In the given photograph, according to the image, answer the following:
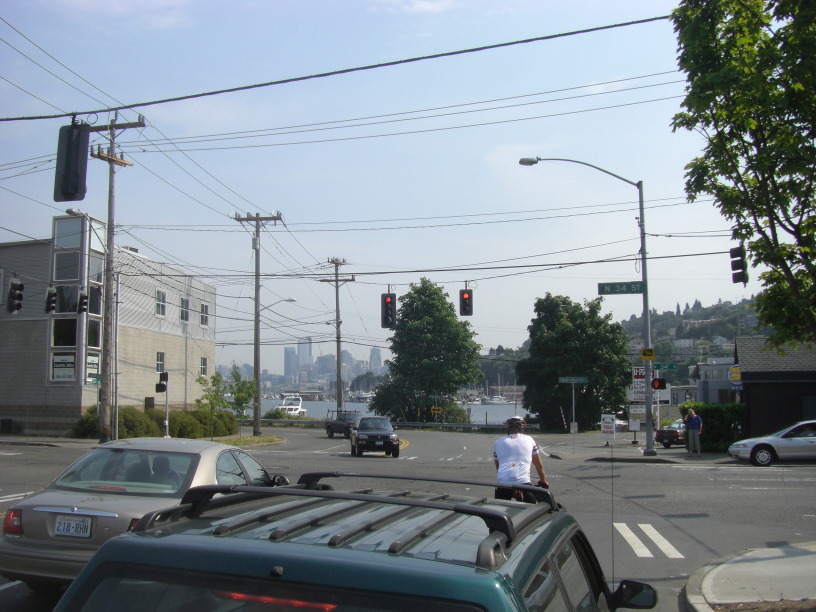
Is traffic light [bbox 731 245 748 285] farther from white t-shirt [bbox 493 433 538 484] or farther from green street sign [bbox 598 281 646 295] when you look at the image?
white t-shirt [bbox 493 433 538 484]

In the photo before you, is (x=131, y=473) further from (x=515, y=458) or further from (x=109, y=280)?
(x=109, y=280)

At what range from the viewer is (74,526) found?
6953 millimetres

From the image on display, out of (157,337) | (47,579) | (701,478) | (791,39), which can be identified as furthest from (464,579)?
(157,337)

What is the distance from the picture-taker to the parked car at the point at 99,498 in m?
6.84

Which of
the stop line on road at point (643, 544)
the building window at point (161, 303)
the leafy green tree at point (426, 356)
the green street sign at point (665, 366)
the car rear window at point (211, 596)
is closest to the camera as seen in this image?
the car rear window at point (211, 596)

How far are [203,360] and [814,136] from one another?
50157 millimetres

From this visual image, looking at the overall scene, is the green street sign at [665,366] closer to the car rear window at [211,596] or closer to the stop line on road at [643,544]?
the stop line on road at [643,544]

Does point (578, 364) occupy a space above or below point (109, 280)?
below

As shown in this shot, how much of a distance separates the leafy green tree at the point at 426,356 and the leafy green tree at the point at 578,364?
9576mm

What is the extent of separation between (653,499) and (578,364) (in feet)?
146

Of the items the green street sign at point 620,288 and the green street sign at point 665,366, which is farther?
the green street sign at point 665,366

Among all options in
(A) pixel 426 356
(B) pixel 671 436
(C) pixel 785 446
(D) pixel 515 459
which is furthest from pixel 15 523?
(A) pixel 426 356

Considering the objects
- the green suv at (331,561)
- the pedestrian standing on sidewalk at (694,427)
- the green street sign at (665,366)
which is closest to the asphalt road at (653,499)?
the pedestrian standing on sidewalk at (694,427)

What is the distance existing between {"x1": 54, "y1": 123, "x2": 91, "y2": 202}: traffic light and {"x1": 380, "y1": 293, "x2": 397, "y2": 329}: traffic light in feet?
65.6
